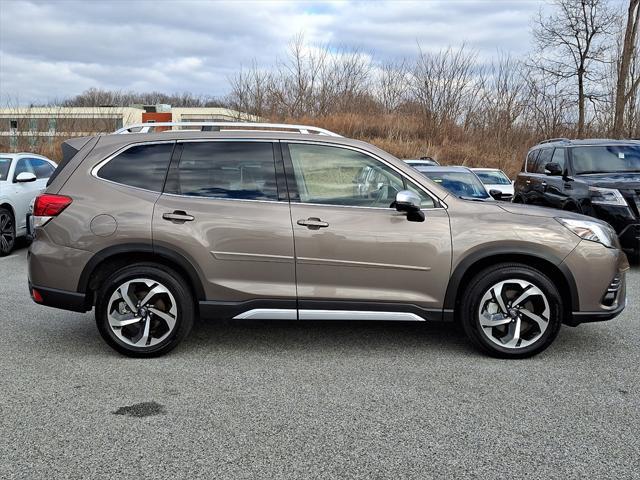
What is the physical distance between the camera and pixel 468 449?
314cm

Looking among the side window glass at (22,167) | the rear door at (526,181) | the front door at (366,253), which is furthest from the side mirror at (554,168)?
the side window glass at (22,167)

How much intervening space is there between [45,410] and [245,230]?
1824 mm

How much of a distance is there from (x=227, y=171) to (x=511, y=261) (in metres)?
2.38

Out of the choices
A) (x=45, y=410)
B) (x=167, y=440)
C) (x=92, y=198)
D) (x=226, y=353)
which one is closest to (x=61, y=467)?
(x=167, y=440)

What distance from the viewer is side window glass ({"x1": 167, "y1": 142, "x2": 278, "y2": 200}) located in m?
4.60

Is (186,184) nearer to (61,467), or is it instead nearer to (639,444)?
(61,467)

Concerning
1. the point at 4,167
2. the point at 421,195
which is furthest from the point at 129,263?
the point at 4,167

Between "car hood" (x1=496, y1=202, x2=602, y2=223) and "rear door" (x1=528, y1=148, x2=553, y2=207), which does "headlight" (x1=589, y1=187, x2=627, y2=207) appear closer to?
"rear door" (x1=528, y1=148, x2=553, y2=207)

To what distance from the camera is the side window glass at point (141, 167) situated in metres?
4.62

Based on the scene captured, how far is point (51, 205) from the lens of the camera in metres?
4.54

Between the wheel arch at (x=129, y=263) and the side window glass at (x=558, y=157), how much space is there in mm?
7226

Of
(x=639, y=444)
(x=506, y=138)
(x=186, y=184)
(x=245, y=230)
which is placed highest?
(x=506, y=138)

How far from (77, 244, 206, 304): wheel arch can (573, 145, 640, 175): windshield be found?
706cm

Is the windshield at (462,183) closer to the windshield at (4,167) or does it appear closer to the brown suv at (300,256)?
the brown suv at (300,256)
